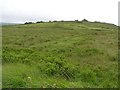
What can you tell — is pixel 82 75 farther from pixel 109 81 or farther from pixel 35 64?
pixel 35 64

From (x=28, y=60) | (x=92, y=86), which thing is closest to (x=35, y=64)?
(x=28, y=60)

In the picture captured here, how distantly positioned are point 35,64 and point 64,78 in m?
2.06

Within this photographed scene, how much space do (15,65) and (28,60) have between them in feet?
5.35

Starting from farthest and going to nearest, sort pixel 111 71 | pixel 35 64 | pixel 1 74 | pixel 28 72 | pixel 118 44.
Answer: pixel 118 44
pixel 111 71
pixel 35 64
pixel 28 72
pixel 1 74

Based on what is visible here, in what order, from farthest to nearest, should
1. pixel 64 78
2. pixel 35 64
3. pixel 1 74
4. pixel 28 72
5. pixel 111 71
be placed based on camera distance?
pixel 111 71
pixel 35 64
pixel 64 78
pixel 28 72
pixel 1 74

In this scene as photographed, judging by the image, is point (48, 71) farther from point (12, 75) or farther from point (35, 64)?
point (12, 75)

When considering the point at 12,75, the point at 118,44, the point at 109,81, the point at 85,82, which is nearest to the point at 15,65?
the point at 12,75

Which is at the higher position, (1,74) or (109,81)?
(1,74)

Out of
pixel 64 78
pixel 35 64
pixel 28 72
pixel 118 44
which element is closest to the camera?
pixel 28 72

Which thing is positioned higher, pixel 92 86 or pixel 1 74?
pixel 1 74

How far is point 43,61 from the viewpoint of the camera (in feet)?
57.6

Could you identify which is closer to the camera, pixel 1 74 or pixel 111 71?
pixel 1 74

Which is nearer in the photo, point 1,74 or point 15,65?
→ point 1,74

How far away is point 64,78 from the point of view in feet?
51.2
